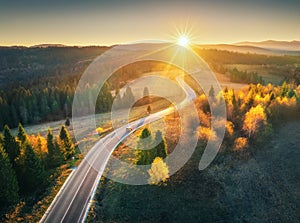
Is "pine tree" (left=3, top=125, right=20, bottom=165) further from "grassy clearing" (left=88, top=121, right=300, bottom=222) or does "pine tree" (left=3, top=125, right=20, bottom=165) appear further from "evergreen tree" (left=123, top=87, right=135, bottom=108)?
"evergreen tree" (left=123, top=87, right=135, bottom=108)

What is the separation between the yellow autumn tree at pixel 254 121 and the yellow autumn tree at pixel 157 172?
22473 millimetres

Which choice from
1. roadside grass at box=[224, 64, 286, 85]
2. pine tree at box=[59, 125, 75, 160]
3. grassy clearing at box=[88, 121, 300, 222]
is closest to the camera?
grassy clearing at box=[88, 121, 300, 222]

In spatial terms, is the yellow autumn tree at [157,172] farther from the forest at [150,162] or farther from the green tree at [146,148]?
the green tree at [146,148]

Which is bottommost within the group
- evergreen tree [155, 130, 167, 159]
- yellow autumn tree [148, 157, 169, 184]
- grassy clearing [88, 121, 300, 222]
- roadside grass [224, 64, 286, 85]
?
grassy clearing [88, 121, 300, 222]

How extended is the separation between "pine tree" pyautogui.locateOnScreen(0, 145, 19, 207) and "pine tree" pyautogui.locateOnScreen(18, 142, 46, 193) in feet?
8.33

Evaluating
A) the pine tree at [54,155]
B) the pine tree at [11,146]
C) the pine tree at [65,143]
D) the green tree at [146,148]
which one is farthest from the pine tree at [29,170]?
the green tree at [146,148]

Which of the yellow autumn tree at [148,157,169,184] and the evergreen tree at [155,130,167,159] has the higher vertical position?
the evergreen tree at [155,130,167,159]

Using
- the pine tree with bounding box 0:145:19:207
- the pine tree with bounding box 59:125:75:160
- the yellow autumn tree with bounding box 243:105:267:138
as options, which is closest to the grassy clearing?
the yellow autumn tree with bounding box 243:105:267:138

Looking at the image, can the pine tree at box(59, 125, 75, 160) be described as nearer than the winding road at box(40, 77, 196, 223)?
No

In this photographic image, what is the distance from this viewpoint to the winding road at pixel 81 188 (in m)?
30.9

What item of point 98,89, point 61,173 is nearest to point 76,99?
point 98,89

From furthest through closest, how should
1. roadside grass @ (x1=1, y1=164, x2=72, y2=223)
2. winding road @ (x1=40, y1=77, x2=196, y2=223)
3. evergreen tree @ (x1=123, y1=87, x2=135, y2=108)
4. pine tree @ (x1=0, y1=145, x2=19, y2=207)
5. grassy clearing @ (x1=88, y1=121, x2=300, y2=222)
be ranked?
evergreen tree @ (x1=123, y1=87, x2=135, y2=108), pine tree @ (x1=0, y1=145, x2=19, y2=207), grassy clearing @ (x1=88, y1=121, x2=300, y2=222), winding road @ (x1=40, y1=77, x2=196, y2=223), roadside grass @ (x1=1, y1=164, x2=72, y2=223)

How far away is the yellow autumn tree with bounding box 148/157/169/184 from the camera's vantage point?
3622cm

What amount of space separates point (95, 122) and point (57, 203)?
159 feet
